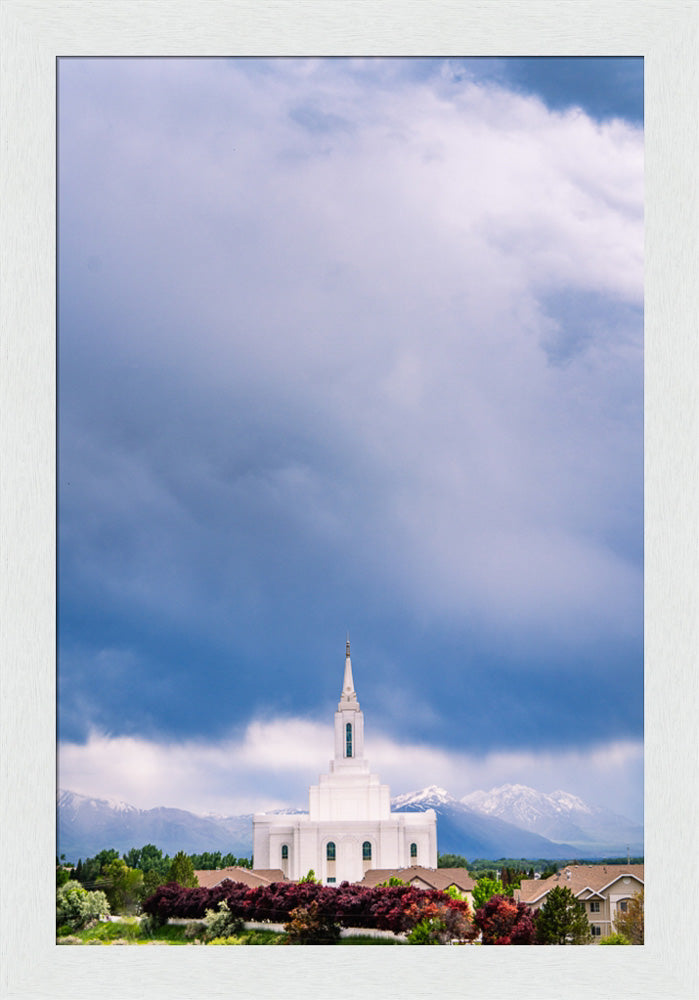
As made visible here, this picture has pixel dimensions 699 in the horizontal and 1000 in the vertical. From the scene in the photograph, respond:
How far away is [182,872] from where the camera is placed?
14453 millimetres

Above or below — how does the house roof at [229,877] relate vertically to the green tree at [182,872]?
below

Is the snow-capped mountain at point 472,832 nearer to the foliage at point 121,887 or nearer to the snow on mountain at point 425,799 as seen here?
the snow on mountain at point 425,799

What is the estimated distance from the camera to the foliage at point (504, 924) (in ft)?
35.6

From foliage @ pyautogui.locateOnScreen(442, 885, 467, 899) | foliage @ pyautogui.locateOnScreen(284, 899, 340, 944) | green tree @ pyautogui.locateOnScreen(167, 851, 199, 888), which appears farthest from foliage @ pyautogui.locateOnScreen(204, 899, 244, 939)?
green tree @ pyautogui.locateOnScreen(167, 851, 199, 888)

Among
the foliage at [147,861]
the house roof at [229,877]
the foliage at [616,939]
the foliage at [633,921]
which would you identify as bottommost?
the house roof at [229,877]

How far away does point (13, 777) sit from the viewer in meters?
9.63

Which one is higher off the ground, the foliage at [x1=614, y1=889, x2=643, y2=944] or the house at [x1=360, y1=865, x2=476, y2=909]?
the foliage at [x1=614, y1=889, x2=643, y2=944]

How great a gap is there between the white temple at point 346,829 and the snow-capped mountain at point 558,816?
160 inches

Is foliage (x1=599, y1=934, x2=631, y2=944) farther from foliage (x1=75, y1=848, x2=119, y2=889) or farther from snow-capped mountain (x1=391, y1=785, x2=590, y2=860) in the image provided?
snow-capped mountain (x1=391, y1=785, x2=590, y2=860)

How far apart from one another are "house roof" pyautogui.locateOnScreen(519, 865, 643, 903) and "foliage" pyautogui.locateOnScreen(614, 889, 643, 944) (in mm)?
504

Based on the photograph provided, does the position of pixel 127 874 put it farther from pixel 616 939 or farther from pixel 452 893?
pixel 616 939

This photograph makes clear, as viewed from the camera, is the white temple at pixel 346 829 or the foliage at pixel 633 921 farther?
the white temple at pixel 346 829

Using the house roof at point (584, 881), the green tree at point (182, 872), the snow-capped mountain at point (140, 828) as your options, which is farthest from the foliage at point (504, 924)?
the snow-capped mountain at point (140, 828)

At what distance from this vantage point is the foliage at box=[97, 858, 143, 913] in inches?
470
